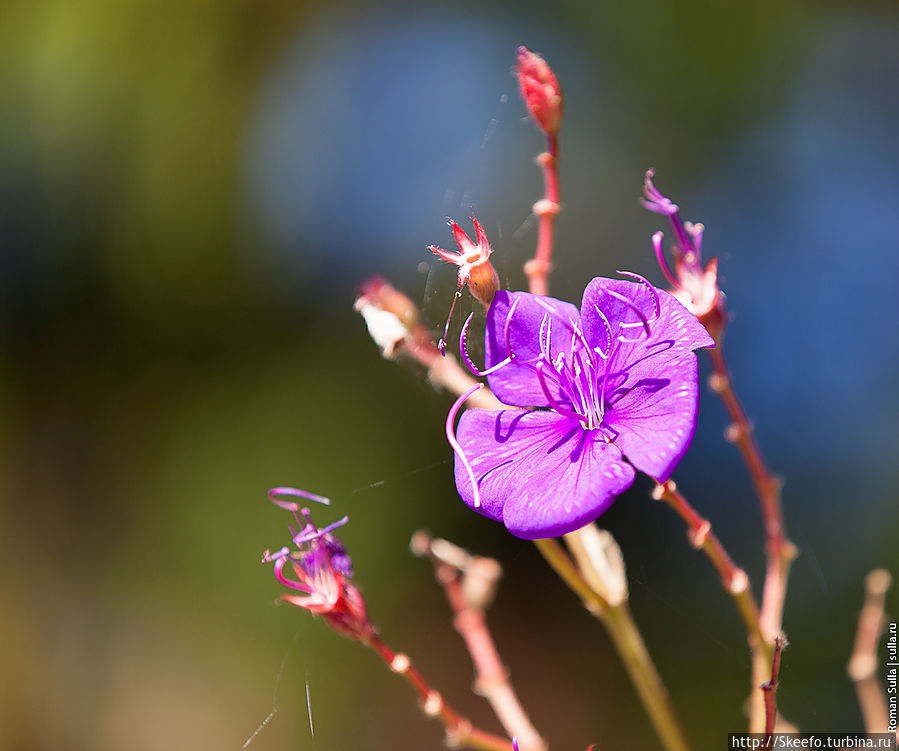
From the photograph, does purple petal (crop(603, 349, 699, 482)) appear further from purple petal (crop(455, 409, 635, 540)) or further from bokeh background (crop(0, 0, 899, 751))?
bokeh background (crop(0, 0, 899, 751))

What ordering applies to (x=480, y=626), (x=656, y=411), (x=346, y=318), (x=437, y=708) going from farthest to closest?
(x=346, y=318) < (x=480, y=626) < (x=437, y=708) < (x=656, y=411)

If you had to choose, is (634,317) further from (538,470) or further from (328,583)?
(328,583)

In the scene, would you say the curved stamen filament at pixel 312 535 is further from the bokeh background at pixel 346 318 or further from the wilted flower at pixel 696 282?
the bokeh background at pixel 346 318

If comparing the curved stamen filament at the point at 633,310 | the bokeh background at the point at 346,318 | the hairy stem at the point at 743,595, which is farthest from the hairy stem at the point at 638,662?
the bokeh background at the point at 346,318

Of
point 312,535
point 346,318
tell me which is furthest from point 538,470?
point 346,318

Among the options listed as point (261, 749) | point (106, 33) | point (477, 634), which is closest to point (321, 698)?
point (261, 749)

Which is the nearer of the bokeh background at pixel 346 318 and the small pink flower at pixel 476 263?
the small pink flower at pixel 476 263
